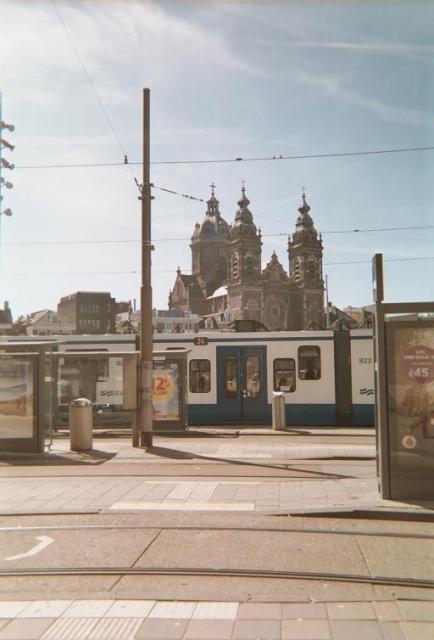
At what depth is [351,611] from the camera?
4812 mm

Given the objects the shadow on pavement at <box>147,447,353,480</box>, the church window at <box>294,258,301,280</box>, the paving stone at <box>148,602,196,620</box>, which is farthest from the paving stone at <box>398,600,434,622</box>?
the church window at <box>294,258,301,280</box>

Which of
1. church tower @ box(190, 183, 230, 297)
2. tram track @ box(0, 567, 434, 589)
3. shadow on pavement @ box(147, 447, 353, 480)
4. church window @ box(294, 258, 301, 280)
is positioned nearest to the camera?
tram track @ box(0, 567, 434, 589)

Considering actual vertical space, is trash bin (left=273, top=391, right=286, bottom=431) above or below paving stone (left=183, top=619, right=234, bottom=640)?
above

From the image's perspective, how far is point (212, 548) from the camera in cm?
641

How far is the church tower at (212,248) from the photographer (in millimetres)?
143000

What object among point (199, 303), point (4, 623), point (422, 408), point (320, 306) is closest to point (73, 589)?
point (4, 623)

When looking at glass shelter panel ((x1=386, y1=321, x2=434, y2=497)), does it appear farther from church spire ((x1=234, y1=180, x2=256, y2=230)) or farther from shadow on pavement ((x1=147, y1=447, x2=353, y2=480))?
church spire ((x1=234, y1=180, x2=256, y2=230))

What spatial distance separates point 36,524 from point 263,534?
2609mm

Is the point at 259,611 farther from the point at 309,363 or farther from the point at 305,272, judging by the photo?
the point at 305,272

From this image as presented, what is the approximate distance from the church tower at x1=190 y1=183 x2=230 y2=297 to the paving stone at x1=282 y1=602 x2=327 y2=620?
5420 inches

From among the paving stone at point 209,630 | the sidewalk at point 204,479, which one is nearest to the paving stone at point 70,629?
the paving stone at point 209,630

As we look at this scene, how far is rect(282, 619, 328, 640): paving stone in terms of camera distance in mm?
4355

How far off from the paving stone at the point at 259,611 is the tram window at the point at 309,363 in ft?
48.8

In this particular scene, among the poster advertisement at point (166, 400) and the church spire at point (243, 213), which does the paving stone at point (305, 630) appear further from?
the church spire at point (243, 213)
